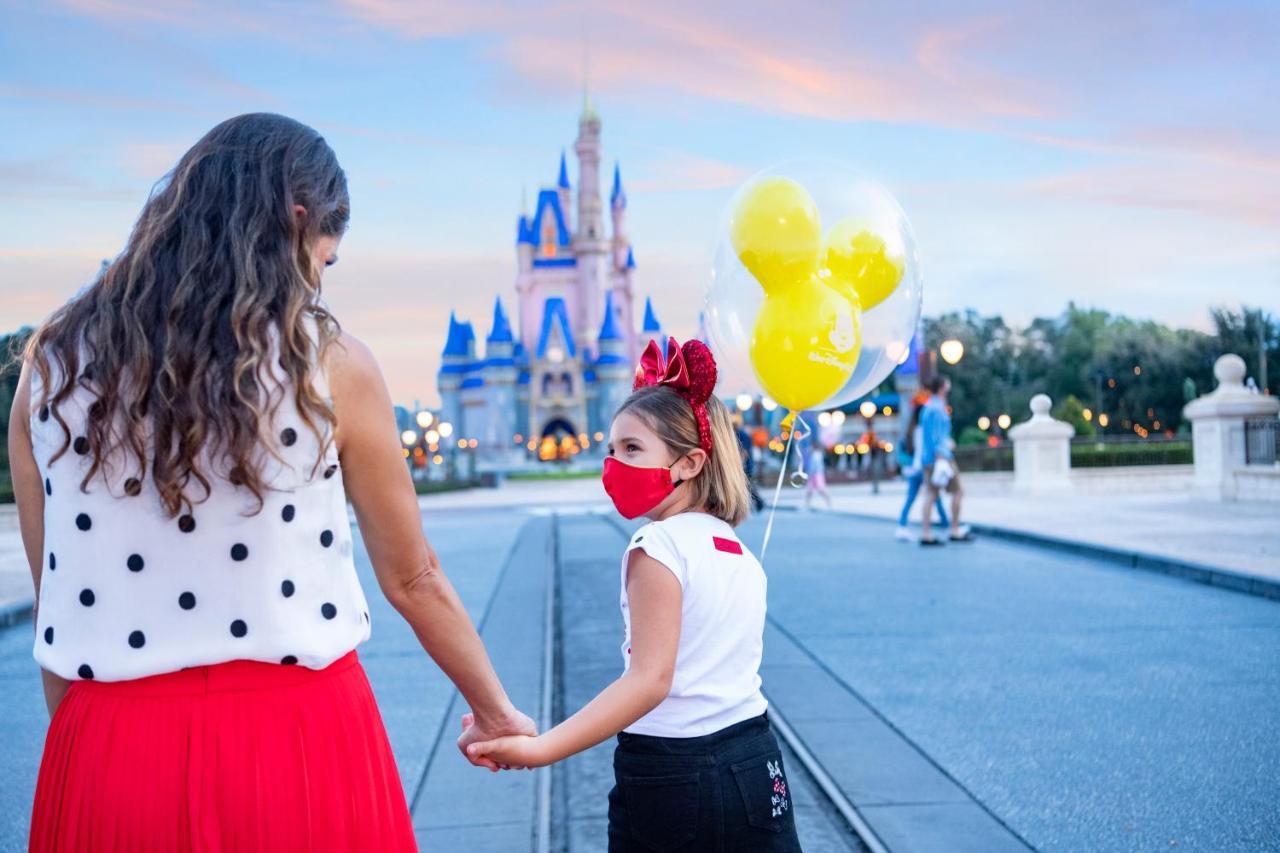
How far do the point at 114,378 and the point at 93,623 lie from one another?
0.38m

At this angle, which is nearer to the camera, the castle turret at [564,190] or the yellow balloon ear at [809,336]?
the yellow balloon ear at [809,336]

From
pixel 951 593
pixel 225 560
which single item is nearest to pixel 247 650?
pixel 225 560

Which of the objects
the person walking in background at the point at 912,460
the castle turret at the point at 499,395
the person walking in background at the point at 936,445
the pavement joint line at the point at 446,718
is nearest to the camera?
the pavement joint line at the point at 446,718

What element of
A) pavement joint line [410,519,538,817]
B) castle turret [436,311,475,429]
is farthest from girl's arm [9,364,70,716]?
castle turret [436,311,475,429]

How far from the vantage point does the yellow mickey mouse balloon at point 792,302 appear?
4.40 metres

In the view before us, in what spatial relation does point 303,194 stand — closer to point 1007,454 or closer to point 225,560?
point 225,560

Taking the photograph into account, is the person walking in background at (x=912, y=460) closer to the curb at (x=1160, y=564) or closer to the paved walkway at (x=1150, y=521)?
the curb at (x=1160, y=564)

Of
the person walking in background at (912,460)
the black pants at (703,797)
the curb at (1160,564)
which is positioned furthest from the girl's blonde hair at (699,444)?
the person walking in background at (912,460)

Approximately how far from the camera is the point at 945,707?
20.2 feet

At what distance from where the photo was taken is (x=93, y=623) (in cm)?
194

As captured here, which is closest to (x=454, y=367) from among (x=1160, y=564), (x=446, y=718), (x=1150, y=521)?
(x=1150, y=521)

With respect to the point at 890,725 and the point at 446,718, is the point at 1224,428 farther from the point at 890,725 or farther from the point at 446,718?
A: the point at 446,718

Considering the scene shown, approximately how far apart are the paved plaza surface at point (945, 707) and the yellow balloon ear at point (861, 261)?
6.08ft

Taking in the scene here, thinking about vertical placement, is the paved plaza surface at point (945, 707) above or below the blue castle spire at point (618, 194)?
below
